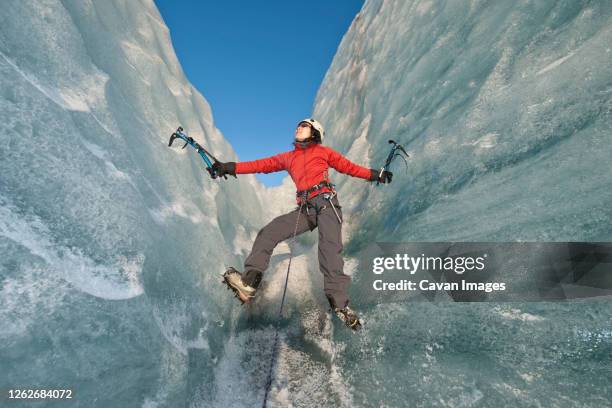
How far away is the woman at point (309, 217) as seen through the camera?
2850 mm

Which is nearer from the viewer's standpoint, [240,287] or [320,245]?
[240,287]

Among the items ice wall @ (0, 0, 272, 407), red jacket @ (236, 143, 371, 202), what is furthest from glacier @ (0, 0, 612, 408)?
red jacket @ (236, 143, 371, 202)

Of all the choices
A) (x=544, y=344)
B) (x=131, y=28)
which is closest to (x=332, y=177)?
(x=131, y=28)

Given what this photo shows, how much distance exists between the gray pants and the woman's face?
2.55 ft

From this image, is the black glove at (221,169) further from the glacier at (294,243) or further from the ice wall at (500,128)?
the ice wall at (500,128)

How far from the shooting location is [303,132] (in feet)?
11.9

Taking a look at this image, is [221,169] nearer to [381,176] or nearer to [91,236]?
[91,236]

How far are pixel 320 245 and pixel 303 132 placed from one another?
1.39 metres

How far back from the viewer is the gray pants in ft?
9.20

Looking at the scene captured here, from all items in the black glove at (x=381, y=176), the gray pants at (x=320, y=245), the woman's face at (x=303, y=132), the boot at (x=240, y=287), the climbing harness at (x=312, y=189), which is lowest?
the boot at (x=240, y=287)

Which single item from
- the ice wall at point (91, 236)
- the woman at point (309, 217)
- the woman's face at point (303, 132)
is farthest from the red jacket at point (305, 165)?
the ice wall at point (91, 236)

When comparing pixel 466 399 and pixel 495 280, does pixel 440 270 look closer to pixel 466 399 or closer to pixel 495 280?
pixel 495 280

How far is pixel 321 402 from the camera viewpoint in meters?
2.88

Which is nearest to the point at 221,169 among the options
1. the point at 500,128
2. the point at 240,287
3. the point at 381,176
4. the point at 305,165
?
the point at 305,165
